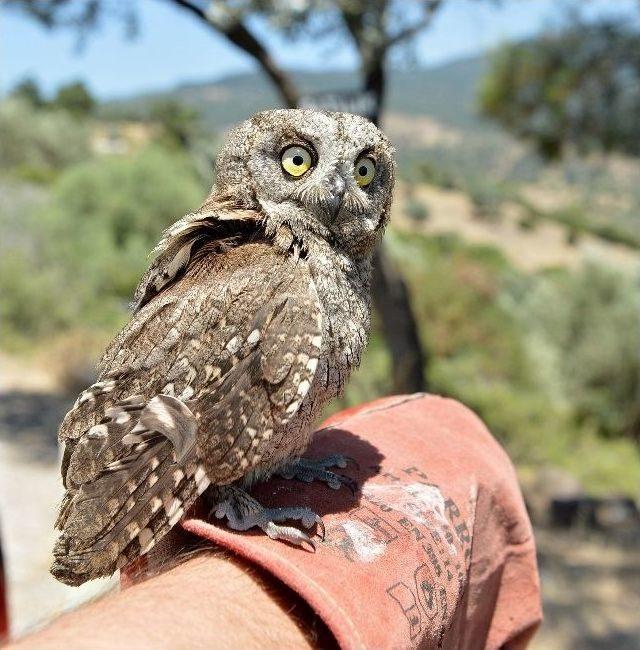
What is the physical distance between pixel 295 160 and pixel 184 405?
895mm

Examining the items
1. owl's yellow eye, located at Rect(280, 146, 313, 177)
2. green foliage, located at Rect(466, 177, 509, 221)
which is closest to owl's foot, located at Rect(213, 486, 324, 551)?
owl's yellow eye, located at Rect(280, 146, 313, 177)

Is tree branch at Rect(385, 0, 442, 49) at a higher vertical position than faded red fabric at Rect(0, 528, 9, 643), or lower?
higher

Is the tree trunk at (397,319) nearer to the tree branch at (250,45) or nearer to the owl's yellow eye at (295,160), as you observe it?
the tree branch at (250,45)

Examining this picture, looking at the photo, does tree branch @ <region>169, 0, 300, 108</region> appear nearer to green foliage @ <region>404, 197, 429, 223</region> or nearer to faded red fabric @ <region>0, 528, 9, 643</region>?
faded red fabric @ <region>0, 528, 9, 643</region>

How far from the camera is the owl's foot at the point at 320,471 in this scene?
2297mm

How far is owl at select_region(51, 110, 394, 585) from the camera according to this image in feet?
6.17

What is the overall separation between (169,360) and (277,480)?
630 millimetres

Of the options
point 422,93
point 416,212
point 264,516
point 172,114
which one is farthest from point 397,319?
point 422,93

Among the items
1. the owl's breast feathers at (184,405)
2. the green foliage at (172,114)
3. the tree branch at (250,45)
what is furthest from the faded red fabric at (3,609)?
the green foliage at (172,114)

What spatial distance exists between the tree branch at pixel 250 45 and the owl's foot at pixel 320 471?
510 cm

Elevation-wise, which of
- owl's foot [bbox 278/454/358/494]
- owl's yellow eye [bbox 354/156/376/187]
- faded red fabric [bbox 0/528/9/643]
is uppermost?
owl's yellow eye [bbox 354/156/376/187]

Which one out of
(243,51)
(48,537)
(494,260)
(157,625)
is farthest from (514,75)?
(494,260)

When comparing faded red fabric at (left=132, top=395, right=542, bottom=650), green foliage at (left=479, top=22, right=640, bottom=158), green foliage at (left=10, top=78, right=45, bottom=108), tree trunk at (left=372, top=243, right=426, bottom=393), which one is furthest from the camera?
green foliage at (left=10, top=78, right=45, bottom=108)

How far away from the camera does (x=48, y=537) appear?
22.0 feet
